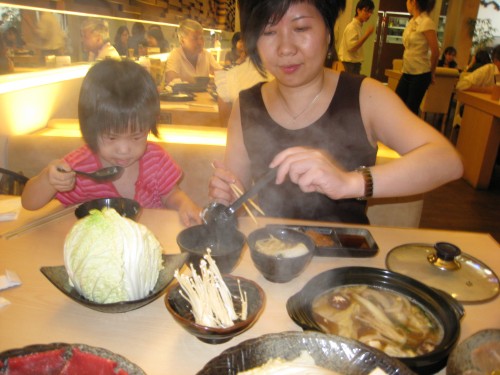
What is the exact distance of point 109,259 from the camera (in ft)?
3.14

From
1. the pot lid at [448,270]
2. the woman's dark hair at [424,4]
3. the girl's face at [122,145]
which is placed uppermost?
the woman's dark hair at [424,4]

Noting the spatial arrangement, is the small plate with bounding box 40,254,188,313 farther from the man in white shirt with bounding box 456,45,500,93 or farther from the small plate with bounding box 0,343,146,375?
the man in white shirt with bounding box 456,45,500,93

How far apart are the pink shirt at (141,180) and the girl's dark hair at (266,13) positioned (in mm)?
727

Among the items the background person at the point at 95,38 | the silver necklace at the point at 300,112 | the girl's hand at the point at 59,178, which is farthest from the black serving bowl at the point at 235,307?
the background person at the point at 95,38

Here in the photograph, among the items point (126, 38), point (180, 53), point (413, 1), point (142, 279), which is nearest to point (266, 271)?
point (142, 279)

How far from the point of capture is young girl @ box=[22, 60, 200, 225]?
1.58 m

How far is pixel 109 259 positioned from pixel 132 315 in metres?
0.17

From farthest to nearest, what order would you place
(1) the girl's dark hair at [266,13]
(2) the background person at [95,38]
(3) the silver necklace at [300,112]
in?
(2) the background person at [95,38]
(3) the silver necklace at [300,112]
(1) the girl's dark hair at [266,13]

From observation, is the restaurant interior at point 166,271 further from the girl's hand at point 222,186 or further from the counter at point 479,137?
the counter at point 479,137

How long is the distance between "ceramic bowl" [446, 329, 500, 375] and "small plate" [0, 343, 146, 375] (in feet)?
1.87

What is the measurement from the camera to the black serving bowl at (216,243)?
3.67 feet

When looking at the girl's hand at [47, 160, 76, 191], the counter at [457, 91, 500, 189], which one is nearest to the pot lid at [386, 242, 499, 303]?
the girl's hand at [47, 160, 76, 191]

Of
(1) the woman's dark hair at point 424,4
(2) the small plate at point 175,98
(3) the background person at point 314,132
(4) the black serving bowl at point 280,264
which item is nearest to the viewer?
(4) the black serving bowl at point 280,264

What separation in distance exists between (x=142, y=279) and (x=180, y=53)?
5388 mm
